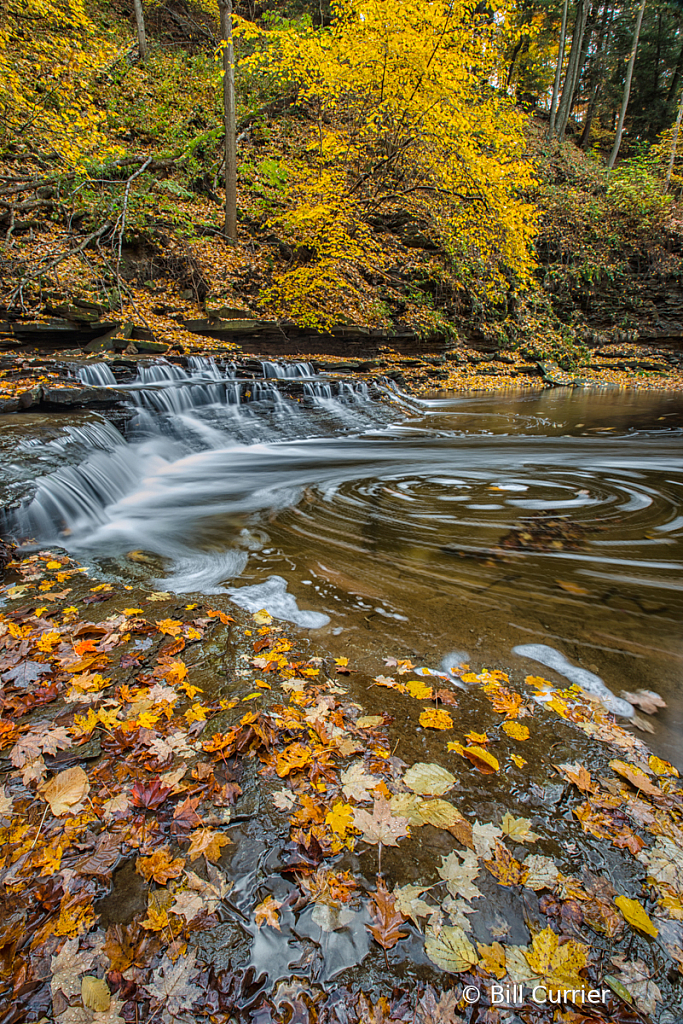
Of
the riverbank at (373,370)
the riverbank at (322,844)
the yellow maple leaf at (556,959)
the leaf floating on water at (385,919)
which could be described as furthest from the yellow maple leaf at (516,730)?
the riverbank at (373,370)

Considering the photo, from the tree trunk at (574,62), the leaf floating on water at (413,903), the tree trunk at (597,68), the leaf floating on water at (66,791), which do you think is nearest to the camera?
the leaf floating on water at (413,903)

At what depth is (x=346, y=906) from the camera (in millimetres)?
1466

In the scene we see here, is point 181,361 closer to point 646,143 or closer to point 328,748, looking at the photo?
point 328,748

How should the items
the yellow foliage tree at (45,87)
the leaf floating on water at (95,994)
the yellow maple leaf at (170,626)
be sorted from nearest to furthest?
the leaf floating on water at (95,994) < the yellow maple leaf at (170,626) < the yellow foliage tree at (45,87)

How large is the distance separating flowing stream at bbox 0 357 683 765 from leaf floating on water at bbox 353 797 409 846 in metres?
0.87

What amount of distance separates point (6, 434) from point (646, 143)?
3598cm

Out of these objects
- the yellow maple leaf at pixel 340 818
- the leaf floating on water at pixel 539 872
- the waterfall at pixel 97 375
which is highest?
the waterfall at pixel 97 375

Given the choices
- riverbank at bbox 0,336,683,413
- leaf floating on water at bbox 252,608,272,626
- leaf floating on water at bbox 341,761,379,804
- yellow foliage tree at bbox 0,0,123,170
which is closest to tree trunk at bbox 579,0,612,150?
riverbank at bbox 0,336,683,413

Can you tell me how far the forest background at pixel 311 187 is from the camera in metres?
12.2

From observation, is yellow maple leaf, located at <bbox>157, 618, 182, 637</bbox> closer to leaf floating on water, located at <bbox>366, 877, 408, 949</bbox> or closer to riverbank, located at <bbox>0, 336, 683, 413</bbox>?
leaf floating on water, located at <bbox>366, 877, 408, 949</bbox>

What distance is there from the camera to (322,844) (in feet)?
5.41

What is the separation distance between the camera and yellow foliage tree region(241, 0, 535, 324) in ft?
40.1

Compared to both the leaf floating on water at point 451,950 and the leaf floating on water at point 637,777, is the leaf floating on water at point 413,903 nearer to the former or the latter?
the leaf floating on water at point 451,950

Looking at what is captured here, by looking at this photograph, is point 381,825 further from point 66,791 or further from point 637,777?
point 66,791
